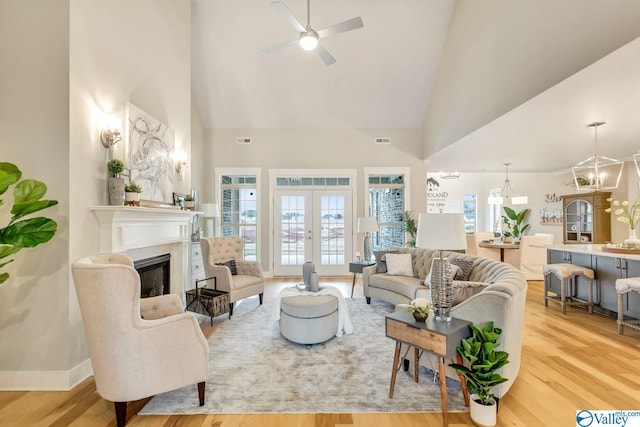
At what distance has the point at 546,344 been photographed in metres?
3.42

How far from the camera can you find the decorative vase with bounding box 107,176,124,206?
9.87ft

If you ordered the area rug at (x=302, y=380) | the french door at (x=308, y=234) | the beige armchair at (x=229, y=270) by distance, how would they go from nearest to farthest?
the area rug at (x=302, y=380), the beige armchair at (x=229, y=270), the french door at (x=308, y=234)

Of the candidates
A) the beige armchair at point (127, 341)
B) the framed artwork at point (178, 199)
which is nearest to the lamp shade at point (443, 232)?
the beige armchair at point (127, 341)

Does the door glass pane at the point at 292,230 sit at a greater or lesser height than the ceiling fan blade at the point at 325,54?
lesser

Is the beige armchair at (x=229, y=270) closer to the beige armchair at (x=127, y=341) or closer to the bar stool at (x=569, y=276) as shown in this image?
the beige armchair at (x=127, y=341)

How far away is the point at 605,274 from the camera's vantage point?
14.3ft

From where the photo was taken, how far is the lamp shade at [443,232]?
2383 millimetres

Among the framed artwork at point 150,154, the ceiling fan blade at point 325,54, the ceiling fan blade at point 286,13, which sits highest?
the ceiling fan blade at point 286,13

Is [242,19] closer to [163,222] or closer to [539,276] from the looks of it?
[163,222]

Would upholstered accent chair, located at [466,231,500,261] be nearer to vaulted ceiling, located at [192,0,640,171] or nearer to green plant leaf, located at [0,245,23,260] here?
vaulted ceiling, located at [192,0,640,171]

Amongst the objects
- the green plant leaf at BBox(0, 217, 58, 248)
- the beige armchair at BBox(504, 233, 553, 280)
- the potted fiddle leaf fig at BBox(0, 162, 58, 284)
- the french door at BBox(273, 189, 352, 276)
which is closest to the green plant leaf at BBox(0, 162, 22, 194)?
the potted fiddle leaf fig at BBox(0, 162, 58, 284)

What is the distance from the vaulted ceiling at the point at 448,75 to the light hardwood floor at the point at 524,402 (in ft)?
9.05

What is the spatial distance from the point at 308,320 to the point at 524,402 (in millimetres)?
1949

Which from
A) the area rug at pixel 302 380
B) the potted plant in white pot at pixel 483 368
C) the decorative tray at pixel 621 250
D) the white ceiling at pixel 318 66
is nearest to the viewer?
the potted plant in white pot at pixel 483 368
